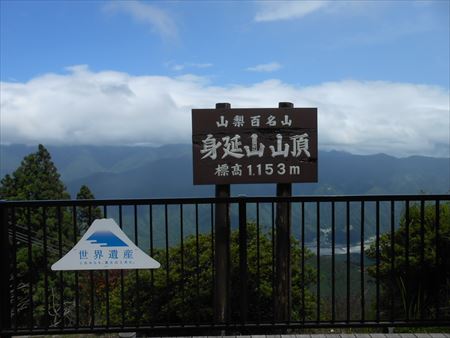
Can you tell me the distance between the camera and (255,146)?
665 cm

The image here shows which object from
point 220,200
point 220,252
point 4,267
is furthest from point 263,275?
point 4,267

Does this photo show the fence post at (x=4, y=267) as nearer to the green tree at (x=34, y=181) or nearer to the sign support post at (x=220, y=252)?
the sign support post at (x=220, y=252)

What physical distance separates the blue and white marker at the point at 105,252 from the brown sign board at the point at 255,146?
A: 2.55 meters

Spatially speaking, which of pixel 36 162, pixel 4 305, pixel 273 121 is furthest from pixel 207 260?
pixel 36 162

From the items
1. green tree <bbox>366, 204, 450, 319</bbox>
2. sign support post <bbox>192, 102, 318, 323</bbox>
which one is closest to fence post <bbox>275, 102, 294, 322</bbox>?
sign support post <bbox>192, 102, 318, 323</bbox>

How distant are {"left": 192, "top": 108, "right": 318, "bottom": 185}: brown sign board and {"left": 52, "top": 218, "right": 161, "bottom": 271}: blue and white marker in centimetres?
255

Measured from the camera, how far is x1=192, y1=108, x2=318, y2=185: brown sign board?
6.58 m

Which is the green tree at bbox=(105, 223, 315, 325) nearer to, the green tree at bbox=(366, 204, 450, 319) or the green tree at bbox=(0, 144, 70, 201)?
the green tree at bbox=(366, 204, 450, 319)

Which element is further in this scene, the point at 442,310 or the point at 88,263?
the point at 442,310

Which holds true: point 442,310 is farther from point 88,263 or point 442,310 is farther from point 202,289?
point 88,263

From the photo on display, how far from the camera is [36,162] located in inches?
1225

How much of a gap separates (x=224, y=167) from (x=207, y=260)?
5.61 ft

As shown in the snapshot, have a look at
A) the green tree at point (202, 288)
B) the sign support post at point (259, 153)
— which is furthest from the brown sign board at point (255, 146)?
the green tree at point (202, 288)

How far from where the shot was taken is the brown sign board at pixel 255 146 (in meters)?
6.58
